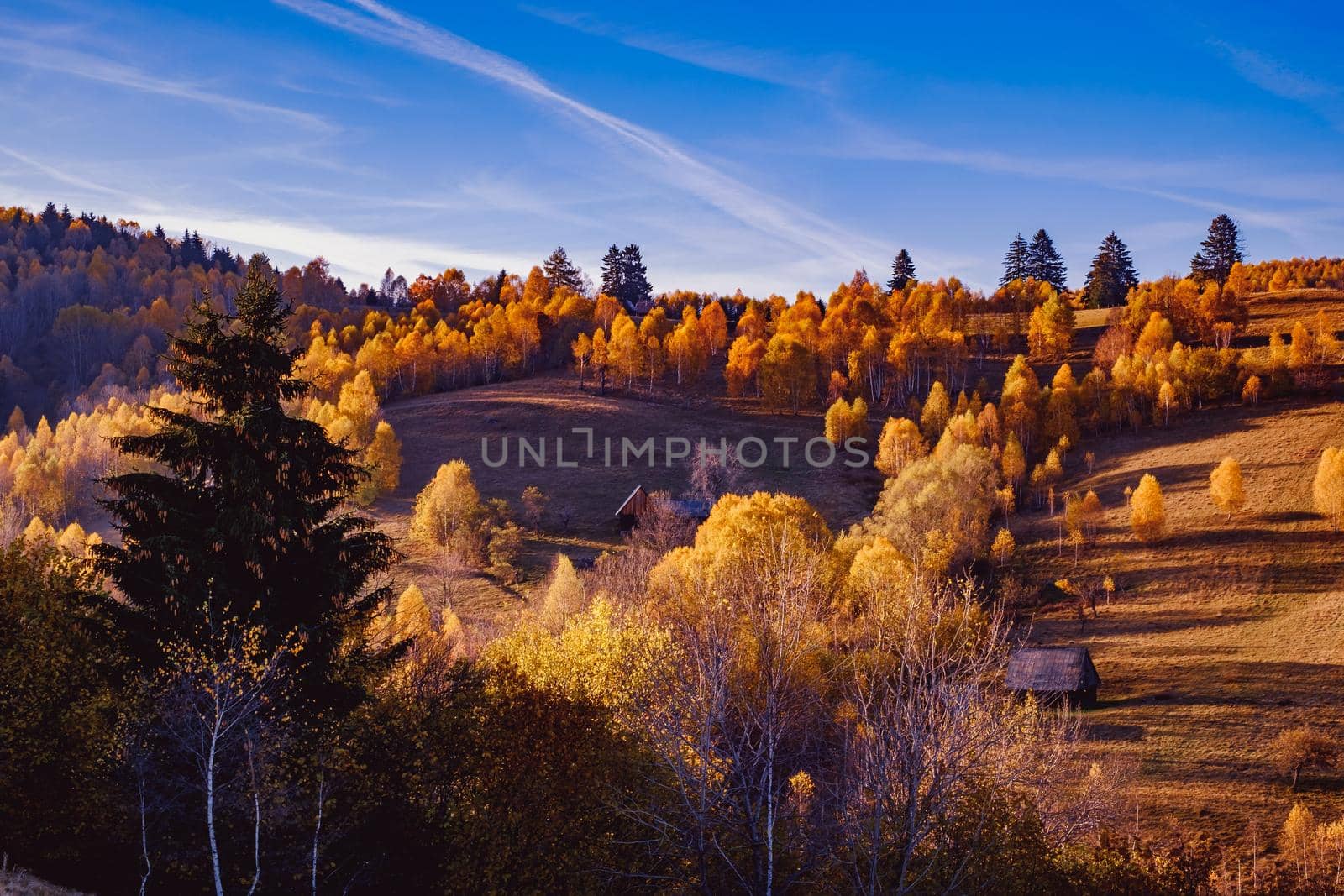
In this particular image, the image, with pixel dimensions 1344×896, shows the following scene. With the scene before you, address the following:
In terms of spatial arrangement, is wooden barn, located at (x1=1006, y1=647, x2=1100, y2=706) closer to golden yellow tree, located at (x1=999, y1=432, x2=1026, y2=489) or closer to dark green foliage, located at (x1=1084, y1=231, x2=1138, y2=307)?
golden yellow tree, located at (x1=999, y1=432, x2=1026, y2=489)

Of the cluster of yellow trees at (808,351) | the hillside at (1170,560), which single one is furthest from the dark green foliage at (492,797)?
the cluster of yellow trees at (808,351)

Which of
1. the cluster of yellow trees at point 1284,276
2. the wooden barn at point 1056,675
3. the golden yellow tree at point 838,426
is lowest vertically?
the wooden barn at point 1056,675

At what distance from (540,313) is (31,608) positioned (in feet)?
417

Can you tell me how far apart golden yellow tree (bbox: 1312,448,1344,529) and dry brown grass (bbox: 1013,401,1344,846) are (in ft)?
4.86

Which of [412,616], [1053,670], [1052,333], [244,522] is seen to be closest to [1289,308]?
[1052,333]

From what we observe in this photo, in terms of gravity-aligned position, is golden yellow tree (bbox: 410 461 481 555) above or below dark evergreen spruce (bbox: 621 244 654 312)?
below

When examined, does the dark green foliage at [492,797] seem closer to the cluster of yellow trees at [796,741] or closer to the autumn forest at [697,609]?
the autumn forest at [697,609]

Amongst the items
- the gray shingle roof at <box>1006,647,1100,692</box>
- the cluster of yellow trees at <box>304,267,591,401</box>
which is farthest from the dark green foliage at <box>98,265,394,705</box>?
the cluster of yellow trees at <box>304,267,591,401</box>

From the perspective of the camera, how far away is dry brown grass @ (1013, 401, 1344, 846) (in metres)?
39.3

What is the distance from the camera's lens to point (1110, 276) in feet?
499

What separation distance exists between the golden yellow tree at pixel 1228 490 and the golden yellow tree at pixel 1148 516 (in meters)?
5.56

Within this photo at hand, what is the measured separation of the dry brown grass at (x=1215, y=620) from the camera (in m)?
39.3

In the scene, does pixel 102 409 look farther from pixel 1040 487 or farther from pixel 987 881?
pixel 987 881

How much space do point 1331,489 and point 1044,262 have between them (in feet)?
351
